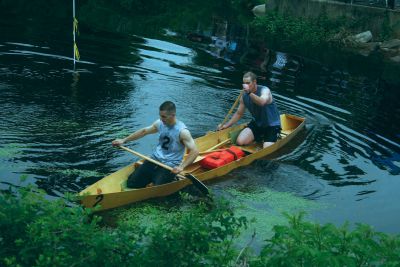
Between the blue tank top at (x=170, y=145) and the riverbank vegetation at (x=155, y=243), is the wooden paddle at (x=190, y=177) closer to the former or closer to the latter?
the blue tank top at (x=170, y=145)

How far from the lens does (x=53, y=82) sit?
687 inches

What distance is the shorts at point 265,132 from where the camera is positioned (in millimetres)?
13562

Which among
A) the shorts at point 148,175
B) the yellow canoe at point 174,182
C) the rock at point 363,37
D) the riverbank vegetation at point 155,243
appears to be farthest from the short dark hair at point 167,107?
the rock at point 363,37

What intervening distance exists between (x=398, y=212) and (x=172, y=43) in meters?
16.3

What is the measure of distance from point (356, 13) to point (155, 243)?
28.0 metres

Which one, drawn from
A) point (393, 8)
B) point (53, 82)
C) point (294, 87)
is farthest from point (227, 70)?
point (393, 8)

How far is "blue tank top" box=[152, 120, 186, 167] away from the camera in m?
10.3

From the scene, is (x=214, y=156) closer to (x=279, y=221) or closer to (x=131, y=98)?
(x=279, y=221)

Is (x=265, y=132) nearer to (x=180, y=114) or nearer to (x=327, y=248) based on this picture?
(x=180, y=114)

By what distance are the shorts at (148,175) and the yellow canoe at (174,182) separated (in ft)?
0.47

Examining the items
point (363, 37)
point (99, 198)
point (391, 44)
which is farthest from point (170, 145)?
point (363, 37)

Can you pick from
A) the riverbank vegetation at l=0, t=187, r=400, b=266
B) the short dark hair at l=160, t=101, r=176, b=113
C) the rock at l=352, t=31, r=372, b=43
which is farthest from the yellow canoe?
the rock at l=352, t=31, r=372, b=43

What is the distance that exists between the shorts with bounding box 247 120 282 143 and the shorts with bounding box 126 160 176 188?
380 centimetres

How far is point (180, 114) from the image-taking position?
15.7 meters
